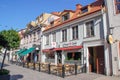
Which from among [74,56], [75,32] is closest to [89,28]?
[75,32]

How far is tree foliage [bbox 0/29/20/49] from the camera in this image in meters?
12.1

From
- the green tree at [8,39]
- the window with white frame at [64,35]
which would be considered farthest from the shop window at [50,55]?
the green tree at [8,39]

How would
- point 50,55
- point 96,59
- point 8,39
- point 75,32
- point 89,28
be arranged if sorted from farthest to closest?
point 50,55 → point 75,32 → point 89,28 → point 96,59 → point 8,39

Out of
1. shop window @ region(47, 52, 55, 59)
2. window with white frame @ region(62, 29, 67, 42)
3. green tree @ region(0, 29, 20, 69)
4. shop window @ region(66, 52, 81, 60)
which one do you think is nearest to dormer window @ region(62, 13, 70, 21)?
window with white frame @ region(62, 29, 67, 42)

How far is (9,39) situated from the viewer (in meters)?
12.2

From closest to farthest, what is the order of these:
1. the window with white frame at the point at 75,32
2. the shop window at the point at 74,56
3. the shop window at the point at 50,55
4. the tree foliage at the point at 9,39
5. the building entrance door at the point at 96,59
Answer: the tree foliage at the point at 9,39 → the building entrance door at the point at 96,59 → the shop window at the point at 74,56 → the window with white frame at the point at 75,32 → the shop window at the point at 50,55

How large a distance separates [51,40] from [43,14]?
7.67 m

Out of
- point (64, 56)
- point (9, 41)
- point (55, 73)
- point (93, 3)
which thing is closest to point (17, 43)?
point (9, 41)

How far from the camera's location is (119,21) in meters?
13.3

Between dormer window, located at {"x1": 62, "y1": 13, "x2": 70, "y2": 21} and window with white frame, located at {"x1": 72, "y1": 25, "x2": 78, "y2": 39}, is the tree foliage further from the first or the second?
dormer window, located at {"x1": 62, "y1": 13, "x2": 70, "y2": 21}

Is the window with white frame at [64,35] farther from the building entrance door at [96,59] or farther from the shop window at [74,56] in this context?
the building entrance door at [96,59]

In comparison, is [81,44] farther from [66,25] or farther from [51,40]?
[51,40]

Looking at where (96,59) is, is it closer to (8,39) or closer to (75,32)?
(75,32)

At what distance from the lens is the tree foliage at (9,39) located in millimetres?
12058
